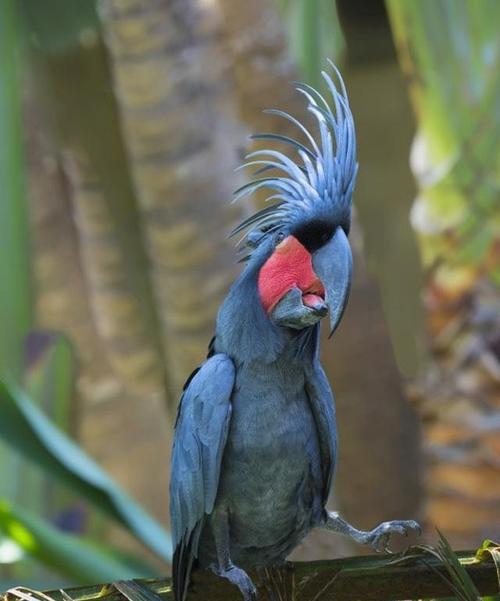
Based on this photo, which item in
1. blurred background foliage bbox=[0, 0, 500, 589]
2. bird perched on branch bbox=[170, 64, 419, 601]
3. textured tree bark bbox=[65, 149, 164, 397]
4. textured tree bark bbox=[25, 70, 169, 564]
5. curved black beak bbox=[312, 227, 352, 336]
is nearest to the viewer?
curved black beak bbox=[312, 227, 352, 336]

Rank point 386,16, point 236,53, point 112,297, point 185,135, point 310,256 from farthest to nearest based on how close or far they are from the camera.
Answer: point 386,16 < point 112,297 < point 236,53 < point 185,135 < point 310,256

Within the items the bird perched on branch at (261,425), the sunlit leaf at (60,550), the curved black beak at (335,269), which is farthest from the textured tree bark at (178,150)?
the curved black beak at (335,269)

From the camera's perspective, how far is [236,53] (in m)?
1.83

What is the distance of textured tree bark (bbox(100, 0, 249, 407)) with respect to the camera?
1695 mm

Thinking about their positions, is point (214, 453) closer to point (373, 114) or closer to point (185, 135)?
point (185, 135)

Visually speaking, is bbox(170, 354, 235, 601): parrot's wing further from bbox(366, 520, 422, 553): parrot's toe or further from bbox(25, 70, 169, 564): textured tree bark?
bbox(25, 70, 169, 564): textured tree bark

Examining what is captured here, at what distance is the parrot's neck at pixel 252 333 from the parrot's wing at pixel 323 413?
0.03 meters

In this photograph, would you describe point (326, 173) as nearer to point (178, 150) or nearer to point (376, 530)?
point (376, 530)

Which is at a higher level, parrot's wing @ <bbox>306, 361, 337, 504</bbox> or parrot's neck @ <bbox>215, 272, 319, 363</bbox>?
parrot's neck @ <bbox>215, 272, 319, 363</bbox>

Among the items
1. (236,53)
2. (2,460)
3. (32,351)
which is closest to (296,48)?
(236,53)

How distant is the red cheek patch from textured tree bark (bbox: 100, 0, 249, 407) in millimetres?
914

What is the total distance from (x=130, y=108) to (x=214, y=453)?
1005mm

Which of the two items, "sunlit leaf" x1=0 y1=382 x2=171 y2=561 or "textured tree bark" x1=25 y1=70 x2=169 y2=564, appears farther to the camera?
"textured tree bark" x1=25 y1=70 x2=169 y2=564

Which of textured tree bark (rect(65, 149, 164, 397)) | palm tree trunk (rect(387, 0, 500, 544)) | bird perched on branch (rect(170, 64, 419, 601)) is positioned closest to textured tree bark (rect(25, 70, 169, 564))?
textured tree bark (rect(65, 149, 164, 397))
